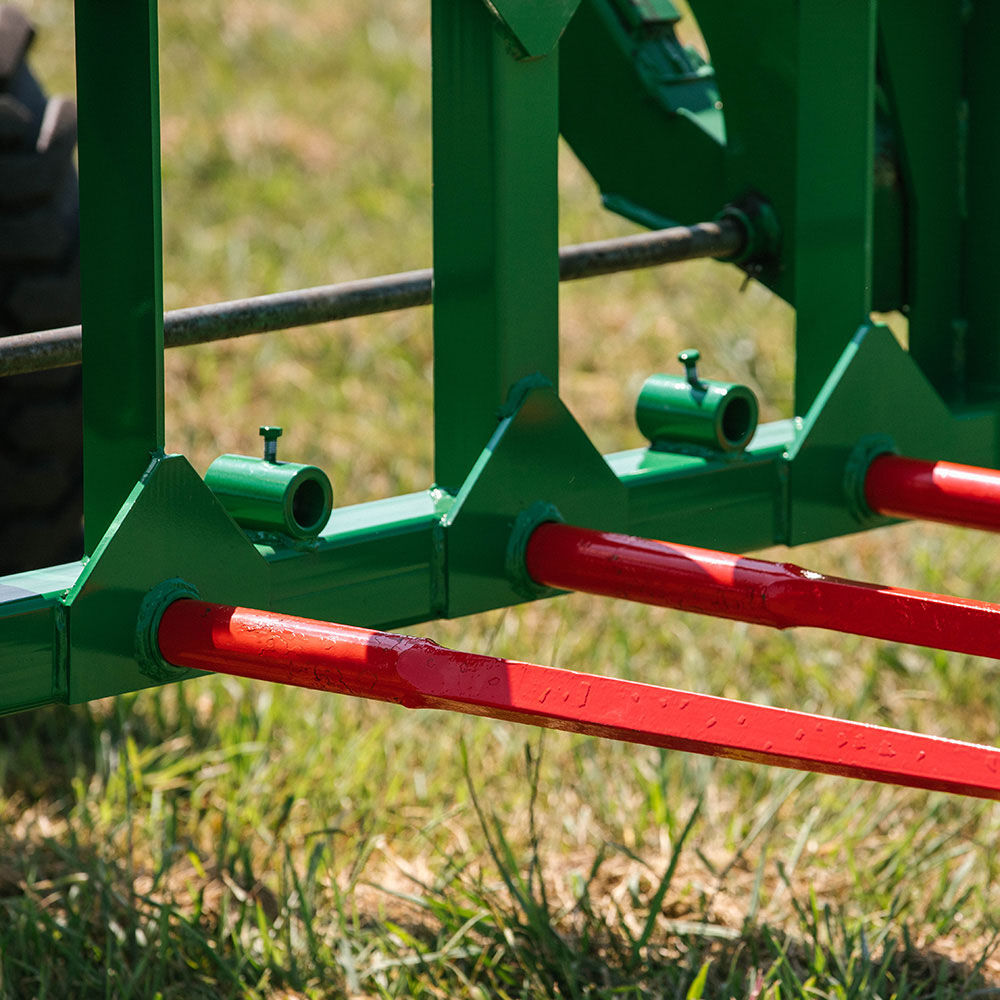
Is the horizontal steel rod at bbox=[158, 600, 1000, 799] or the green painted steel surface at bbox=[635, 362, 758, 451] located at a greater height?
the green painted steel surface at bbox=[635, 362, 758, 451]

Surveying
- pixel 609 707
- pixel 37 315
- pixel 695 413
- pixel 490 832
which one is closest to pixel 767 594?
pixel 609 707

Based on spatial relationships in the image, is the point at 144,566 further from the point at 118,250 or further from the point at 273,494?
the point at 118,250

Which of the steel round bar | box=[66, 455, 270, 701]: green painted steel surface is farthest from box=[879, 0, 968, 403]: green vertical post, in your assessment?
box=[66, 455, 270, 701]: green painted steel surface

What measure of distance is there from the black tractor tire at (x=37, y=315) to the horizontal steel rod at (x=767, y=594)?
1.21 m

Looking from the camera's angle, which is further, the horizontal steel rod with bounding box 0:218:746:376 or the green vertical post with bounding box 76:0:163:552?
the horizontal steel rod with bounding box 0:218:746:376

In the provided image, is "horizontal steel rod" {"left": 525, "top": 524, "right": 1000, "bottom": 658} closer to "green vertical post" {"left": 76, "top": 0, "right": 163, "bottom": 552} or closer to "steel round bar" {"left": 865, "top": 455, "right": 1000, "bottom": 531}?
"steel round bar" {"left": 865, "top": 455, "right": 1000, "bottom": 531}

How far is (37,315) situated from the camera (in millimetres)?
2467

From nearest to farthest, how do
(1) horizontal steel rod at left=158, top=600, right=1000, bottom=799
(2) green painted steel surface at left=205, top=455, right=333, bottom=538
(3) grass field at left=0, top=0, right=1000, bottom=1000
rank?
(1) horizontal steel rod at left=158, top=600, right=1000, bottom=799 → (2) green painted steel surface at left=205, top=455, right=333, bottom=538 → (3) grass field at left=0, top=0, right=1000, bottom=1000

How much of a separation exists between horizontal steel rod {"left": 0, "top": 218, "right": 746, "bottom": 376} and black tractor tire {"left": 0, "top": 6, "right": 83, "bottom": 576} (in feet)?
2.46

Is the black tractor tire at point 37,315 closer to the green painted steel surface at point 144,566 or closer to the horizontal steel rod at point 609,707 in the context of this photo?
the green painted steel surface at point 144,566

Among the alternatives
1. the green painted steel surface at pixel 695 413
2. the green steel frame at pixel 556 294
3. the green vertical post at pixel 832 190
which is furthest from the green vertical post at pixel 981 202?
the green painted steel surface at pixel 695 413

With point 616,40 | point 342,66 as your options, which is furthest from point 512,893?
point 342,66

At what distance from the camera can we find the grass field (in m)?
2.00

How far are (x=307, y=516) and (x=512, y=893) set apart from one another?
651mm
